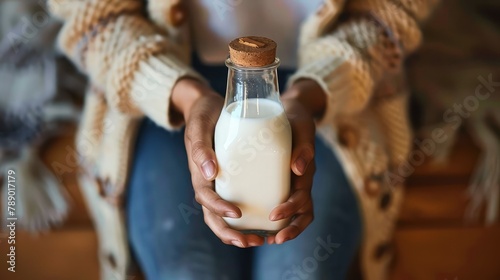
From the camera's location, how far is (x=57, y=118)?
94cm

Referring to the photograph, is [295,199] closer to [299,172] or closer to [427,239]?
[299,172]

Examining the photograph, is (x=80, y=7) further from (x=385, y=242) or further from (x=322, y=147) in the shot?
(x=385, y=242)

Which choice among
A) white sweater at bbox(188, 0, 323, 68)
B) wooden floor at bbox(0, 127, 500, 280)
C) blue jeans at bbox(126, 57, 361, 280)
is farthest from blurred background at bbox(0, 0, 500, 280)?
white sweater at bbox(188, 0, 323, 68)

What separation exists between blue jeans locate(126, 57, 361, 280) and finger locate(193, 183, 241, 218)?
112 mm

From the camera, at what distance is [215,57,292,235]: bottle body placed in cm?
49

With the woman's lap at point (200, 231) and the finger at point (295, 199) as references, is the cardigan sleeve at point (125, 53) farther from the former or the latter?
the finger at point (295, 199)

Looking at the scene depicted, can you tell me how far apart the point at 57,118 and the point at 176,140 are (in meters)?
0.31

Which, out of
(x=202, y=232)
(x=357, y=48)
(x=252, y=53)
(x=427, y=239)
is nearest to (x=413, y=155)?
(x=427, y=239)

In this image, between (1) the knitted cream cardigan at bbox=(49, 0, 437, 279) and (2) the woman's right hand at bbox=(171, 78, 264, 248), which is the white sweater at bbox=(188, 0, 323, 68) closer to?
(1) the knitted cream cardigan at bbox=(49, 0, 437, 279)

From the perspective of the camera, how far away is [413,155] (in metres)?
0.87

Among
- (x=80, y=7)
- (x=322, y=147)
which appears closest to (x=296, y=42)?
(x=322, y=147)

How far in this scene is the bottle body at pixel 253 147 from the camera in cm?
49

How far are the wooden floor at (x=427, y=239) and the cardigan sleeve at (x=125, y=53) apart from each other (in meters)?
0.23

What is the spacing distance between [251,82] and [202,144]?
0.08 metres
